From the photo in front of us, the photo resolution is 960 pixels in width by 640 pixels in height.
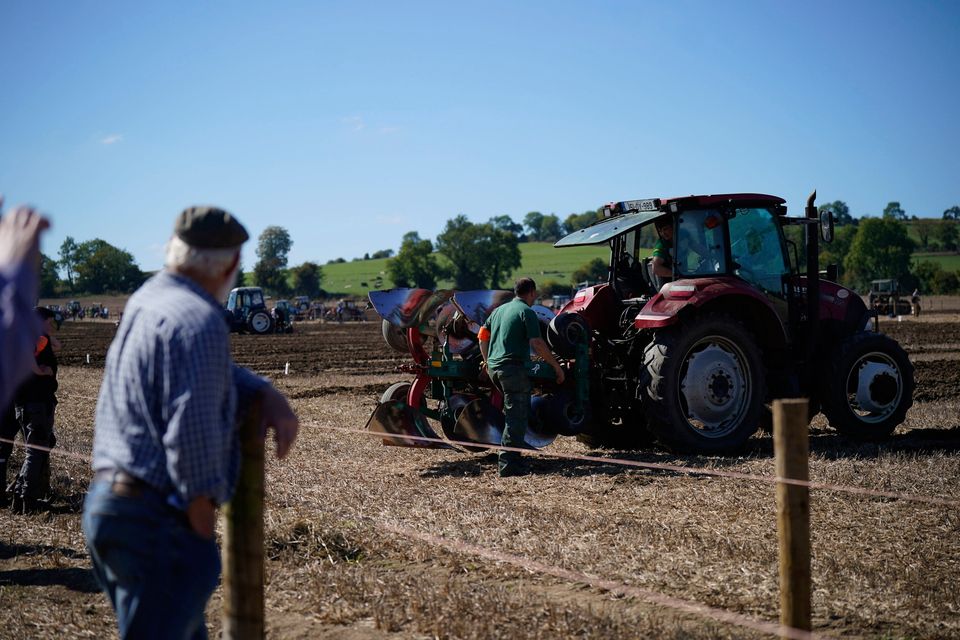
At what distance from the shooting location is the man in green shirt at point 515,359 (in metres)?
7.74

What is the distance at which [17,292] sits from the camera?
2.22 metres

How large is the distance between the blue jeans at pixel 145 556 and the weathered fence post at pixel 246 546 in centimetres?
36

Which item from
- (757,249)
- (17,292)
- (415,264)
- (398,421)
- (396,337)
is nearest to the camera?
(17,292)

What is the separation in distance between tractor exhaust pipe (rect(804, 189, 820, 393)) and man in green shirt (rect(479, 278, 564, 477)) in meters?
2.74

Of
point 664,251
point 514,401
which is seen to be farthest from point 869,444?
point 514,401

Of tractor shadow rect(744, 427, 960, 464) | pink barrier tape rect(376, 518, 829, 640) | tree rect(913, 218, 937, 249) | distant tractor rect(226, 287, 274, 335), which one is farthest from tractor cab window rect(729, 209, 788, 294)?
tree rect(913, 218, 937, 249)

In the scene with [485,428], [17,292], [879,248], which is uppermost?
[879,248]

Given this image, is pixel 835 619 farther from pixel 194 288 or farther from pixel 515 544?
pixel 194 288

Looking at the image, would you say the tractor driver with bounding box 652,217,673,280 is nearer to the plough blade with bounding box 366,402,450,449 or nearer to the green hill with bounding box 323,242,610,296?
the plough blade with bounding box 366,402,450,449

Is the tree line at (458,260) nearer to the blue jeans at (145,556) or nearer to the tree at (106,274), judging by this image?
the tree at (106,274)

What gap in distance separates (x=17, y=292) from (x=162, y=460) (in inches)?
20.7

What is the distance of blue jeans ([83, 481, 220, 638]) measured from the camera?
2.34m

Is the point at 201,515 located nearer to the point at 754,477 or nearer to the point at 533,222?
the point at 754,477

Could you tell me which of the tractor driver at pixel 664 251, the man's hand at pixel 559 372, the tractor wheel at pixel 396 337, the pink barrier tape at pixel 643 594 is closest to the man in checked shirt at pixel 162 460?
the pink barrier tape at pixel 643 594
